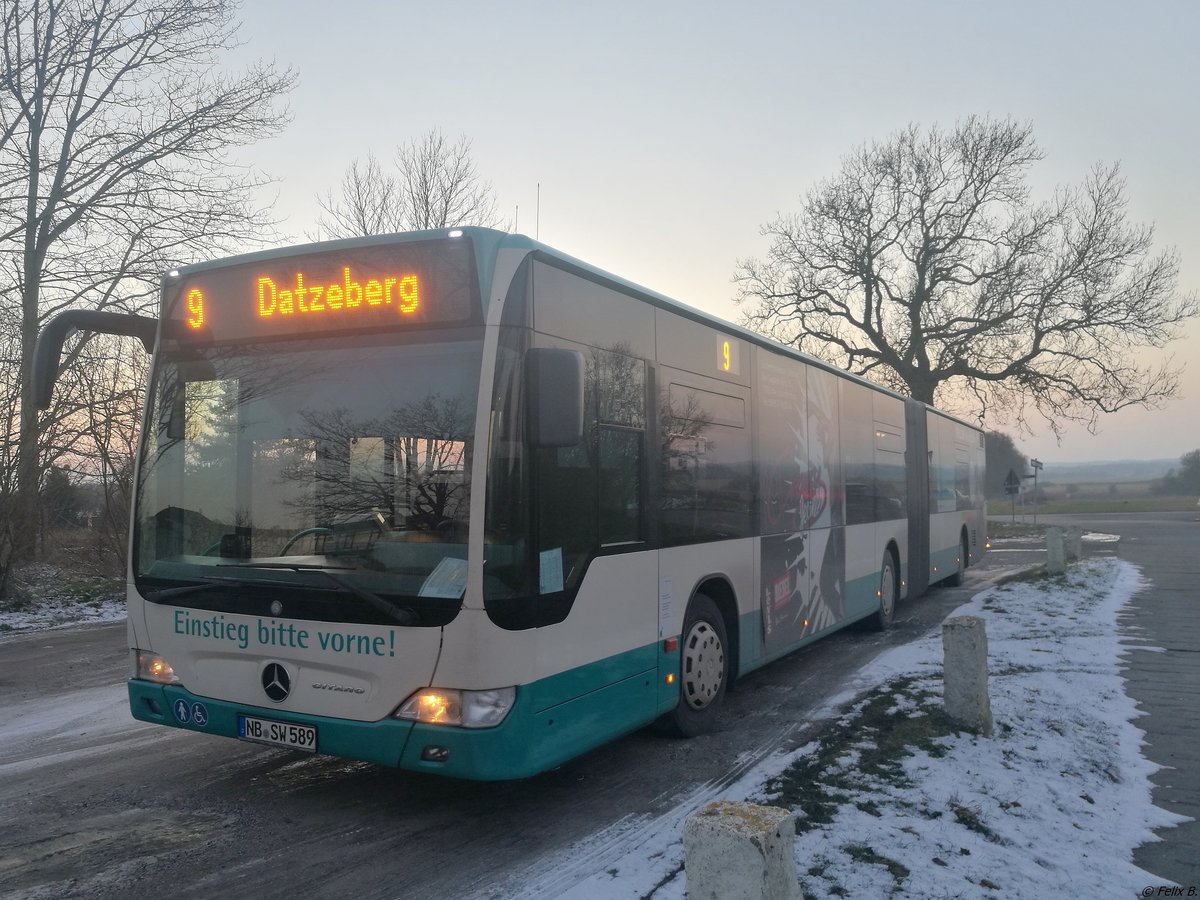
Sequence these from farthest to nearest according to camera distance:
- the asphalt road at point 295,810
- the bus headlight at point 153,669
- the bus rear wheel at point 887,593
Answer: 1. the bus rear wheel at point 887,593
2. the bus headlight at point 153,669
3. the asphalt road at point 295,810

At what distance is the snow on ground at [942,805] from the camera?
3.96 m

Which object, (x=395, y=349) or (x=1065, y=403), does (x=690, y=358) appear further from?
(x=1065, y=403)

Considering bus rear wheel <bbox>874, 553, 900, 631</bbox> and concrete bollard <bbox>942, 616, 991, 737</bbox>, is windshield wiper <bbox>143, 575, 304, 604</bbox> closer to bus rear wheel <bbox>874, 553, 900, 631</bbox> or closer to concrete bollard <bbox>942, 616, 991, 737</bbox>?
concrete bollard <bbox>942, 616, 991, 737</bbox>

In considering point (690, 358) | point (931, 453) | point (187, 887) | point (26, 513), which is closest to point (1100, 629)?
point (931, 453)

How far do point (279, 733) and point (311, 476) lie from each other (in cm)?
135

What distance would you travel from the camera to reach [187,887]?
3947 millimetres

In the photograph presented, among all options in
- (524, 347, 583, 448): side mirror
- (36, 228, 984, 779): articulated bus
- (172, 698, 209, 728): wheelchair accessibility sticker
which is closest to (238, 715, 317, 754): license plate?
→ (36, 228, 984, 779): articulated bus

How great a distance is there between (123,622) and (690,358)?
11.2 m

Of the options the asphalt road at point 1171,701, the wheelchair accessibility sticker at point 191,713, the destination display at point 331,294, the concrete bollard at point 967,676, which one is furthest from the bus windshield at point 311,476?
the concrete bollard at point 967,676

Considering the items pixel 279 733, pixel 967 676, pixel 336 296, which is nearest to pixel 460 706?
pixel 279 733

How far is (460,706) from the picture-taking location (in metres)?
4.26

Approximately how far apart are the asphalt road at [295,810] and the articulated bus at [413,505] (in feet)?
1.42

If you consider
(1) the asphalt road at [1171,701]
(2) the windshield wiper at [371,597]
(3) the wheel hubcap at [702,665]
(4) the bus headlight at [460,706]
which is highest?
(2) the windshield wiper at [371,597]

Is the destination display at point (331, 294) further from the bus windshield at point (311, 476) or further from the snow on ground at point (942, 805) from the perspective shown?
the snow on ground at point (942, 805)
